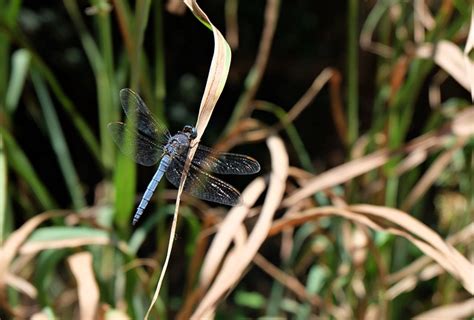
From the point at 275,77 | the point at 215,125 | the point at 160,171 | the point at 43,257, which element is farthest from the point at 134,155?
the point at 275,77

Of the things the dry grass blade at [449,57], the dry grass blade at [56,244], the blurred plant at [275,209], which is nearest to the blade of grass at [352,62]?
the blurred plant at [275,209]

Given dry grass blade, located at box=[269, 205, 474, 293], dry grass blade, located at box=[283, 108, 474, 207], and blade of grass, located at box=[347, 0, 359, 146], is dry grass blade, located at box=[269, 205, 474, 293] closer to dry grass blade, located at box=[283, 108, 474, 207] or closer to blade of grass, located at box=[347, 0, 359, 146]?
dry grass blade, located at box=[283, 108, 474, 207]

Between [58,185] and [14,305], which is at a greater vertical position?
[58,185]

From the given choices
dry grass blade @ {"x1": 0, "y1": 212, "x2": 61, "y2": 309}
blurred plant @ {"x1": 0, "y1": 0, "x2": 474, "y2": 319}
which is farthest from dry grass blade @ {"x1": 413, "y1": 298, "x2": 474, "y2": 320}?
dry grass blade @ {"x1": 0, "y1": 212, "x2": 61, "y2": 309}

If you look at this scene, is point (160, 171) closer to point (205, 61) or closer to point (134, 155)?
point (134, 155)

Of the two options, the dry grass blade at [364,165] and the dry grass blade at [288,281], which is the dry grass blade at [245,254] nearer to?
the dry grass blade at [364,165]

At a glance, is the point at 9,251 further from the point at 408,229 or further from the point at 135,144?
the point at 408,229
